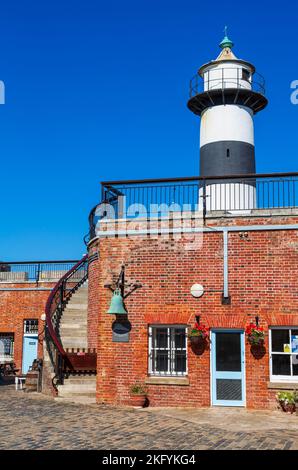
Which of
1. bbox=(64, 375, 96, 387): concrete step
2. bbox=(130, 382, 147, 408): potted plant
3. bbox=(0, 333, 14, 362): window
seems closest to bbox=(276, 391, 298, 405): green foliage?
bbox=(130, 382, 147, 408): potted plant

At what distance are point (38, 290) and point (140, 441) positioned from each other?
16.9 meters

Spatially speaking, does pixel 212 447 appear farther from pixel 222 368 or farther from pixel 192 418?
pixel 222 368

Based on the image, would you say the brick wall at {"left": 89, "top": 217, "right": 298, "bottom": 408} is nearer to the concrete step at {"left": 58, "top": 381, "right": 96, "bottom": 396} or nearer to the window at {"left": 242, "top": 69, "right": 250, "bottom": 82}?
the concrete step at {"left": 58, "top": 381, "right": 96, "bottom": 396}

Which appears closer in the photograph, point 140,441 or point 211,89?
point 140,441

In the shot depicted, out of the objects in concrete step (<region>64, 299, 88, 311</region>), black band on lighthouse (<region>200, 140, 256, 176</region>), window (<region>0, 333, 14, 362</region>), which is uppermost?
black band on lighthouse (<region>200, 140, 256, 176</region>)

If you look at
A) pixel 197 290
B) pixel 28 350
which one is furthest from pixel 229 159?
pixel 28 350

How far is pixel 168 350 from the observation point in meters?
13.9

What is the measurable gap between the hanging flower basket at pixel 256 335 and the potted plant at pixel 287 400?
1232 mm

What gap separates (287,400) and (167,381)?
2827mm

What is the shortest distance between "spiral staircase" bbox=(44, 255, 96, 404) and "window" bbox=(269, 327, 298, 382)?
4.67 m

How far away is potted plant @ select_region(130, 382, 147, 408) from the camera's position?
528 inches

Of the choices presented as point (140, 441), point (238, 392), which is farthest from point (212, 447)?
point (238, 392)

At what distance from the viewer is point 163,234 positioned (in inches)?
560

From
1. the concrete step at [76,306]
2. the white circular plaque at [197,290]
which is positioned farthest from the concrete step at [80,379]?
the white circular plaque at [197,290]
